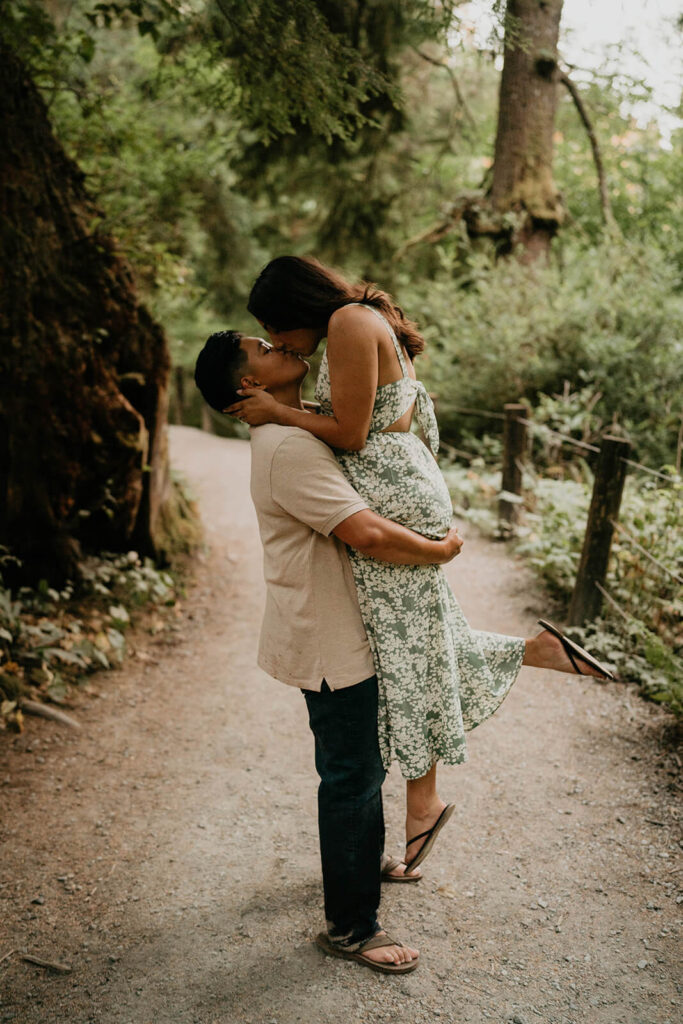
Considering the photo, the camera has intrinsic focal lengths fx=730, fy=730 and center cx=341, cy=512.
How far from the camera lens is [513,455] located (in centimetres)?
671

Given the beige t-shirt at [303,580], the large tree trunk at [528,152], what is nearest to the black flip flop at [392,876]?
the beige t-shirt at [303,580]

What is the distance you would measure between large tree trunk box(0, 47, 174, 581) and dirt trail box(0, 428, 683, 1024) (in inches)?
42.4

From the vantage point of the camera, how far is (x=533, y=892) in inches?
104

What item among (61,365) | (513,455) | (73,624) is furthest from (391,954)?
(513,455)

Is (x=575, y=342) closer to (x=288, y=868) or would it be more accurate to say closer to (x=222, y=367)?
(x=288, y=868)

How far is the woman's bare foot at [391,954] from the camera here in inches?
89.0

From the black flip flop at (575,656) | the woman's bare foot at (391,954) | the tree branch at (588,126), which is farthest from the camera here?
the tree branch at (588,126)

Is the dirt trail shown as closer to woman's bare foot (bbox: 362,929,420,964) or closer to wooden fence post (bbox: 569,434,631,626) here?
woman's bare foot (bbox: 362,929,420,964)

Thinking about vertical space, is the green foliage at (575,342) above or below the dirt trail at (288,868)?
above

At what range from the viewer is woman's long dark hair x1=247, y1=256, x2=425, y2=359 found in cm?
196

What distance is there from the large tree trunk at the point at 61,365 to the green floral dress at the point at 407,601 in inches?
112

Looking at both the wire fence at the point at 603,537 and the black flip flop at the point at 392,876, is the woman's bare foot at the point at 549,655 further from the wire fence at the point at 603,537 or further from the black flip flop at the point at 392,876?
the wire fence at the point at 603,537

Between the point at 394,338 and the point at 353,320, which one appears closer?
the point at 353,320

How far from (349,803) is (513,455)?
16.4 feet
